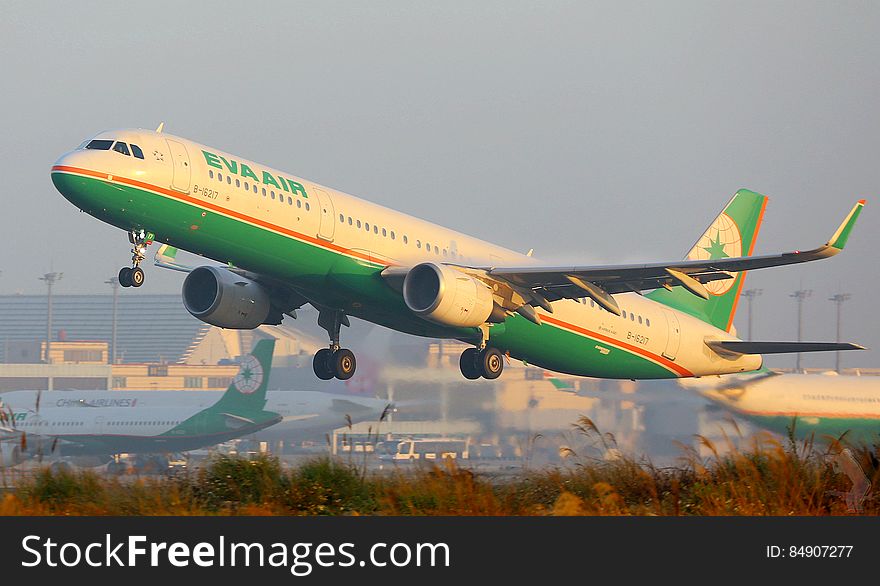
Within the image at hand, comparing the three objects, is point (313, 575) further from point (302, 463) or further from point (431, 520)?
point (302, 463)

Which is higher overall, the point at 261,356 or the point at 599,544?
the point at 261,356

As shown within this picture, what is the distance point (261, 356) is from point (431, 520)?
2952cm

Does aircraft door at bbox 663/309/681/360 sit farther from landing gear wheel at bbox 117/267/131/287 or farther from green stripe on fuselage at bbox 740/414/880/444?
landing gear wheel at bbox 117/267/131/287

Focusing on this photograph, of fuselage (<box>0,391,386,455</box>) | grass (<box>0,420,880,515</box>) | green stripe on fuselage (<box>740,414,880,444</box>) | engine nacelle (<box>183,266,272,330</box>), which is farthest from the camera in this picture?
fuselage (<box>0,391,386,455</box>)

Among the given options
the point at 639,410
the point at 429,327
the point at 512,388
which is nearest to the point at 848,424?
the point at 639,410

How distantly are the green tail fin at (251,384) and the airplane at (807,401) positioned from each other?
14.7 metres

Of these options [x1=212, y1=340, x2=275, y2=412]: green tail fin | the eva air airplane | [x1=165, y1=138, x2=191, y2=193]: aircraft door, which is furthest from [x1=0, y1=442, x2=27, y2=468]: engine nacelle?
[x1=212, y1=340, x2=275, y2=412]: green tail fin

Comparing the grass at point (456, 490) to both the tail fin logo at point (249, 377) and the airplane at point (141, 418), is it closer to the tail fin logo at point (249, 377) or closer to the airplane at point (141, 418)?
the airplane at point (141, 418)

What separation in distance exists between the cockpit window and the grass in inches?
413

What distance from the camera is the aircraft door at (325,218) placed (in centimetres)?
2750

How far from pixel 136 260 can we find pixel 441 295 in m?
7.10

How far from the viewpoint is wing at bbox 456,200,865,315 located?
2798 centimetres

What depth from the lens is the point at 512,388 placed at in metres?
34.8

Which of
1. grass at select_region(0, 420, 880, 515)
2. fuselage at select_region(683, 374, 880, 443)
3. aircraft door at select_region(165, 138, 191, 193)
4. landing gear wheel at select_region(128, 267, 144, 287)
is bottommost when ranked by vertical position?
grass at select_region(0, 420, 880, 515)
